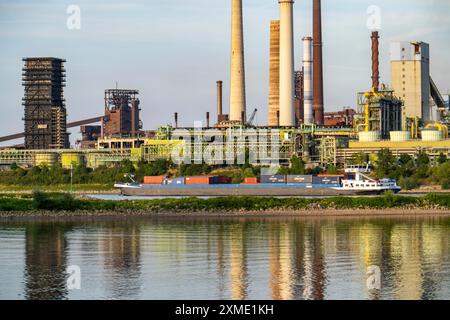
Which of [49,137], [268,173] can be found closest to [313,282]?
[268,173]

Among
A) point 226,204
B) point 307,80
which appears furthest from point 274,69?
point 226,204

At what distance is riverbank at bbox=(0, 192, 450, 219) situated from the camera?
203ft

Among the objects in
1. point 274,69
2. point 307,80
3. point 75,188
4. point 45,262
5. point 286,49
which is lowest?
point 45,262

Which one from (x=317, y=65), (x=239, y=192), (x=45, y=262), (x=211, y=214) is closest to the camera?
(x=45, y=262)

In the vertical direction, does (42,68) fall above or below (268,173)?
above

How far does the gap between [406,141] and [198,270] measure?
70237 mm

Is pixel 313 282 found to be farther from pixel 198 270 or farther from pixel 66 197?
pixel 66 197

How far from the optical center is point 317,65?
4469 inches

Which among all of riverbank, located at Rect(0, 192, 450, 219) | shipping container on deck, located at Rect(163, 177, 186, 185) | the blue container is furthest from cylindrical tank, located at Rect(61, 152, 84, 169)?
riverbank, located at Rect(0, 192, 450, 219)

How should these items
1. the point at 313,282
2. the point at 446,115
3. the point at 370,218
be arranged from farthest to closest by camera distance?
the point at 446,115 → the point at 370,218 → the point at 313,282

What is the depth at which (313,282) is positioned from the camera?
34500mm

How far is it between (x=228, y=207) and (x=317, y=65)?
52.3m

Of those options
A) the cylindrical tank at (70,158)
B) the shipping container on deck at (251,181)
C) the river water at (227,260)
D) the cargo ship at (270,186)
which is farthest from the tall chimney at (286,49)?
the river water at (227,260)

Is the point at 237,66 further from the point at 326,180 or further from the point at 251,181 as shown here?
the point at 326,180
